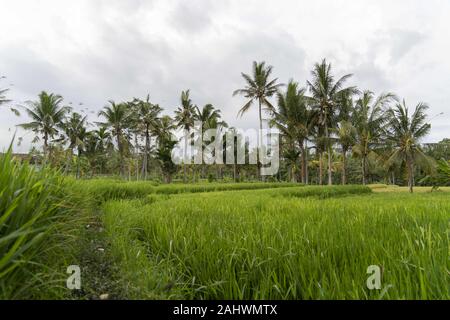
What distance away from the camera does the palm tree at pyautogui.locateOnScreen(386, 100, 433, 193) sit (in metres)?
18.8

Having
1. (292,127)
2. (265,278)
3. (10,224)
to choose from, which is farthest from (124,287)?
(292,127)

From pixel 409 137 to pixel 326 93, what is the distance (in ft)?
22.9

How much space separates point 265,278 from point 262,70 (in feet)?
82.6

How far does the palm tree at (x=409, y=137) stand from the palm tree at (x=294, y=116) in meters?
6.51

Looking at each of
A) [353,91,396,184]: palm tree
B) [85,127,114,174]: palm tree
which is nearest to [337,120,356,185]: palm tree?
[353,91,396,184]: palm tree

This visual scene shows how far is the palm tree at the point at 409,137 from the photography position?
18.8 metres

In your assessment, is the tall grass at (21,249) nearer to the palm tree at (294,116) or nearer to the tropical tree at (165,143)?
the palm tree at (294,116)

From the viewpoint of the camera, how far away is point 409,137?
18.8 m

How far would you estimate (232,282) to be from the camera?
77.5 inches

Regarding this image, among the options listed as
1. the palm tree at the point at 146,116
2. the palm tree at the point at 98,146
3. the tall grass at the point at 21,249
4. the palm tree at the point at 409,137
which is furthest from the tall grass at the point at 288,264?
the palm tree at the point at 98,146

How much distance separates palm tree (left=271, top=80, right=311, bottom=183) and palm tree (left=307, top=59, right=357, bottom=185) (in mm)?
1148
